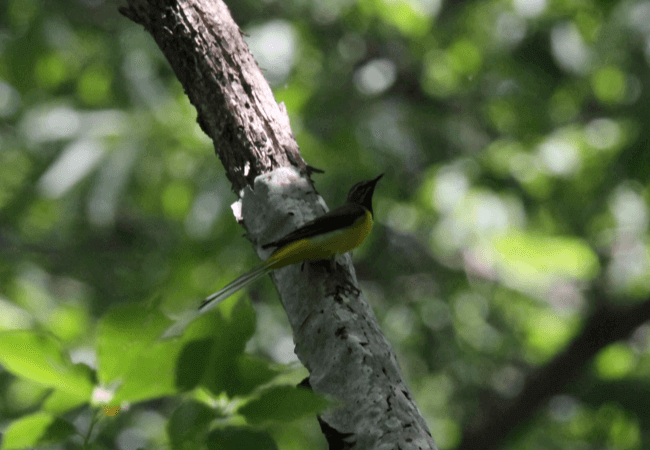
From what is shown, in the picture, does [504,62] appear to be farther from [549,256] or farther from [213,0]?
[213,0]

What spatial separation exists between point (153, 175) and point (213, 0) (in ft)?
13.8

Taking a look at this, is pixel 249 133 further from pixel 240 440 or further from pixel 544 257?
pixel 544 257

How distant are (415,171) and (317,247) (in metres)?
5.81

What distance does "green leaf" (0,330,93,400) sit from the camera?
28.2 inches

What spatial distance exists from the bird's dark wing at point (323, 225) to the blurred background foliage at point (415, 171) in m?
2.03

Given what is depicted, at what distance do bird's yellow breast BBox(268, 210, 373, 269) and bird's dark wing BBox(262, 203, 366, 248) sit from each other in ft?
0.06

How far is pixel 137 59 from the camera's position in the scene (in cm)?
599

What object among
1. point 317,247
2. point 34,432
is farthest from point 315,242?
point 34,432

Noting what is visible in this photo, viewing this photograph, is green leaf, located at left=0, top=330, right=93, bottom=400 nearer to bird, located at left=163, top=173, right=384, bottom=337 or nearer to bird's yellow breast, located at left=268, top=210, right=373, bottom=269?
bird, located at left=163, top=173, right=384, bottom=337

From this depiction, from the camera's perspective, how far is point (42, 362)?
0.74 metres

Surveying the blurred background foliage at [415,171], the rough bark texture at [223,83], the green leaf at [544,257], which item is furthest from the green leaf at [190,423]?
the green leaf at [544,257]

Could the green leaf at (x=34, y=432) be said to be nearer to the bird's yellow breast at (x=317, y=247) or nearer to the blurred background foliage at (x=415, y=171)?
the bird's yellow breast at (x=317, y=247)

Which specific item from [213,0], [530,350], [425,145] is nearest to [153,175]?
[425,145]

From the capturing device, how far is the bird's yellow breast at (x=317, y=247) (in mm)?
2172
